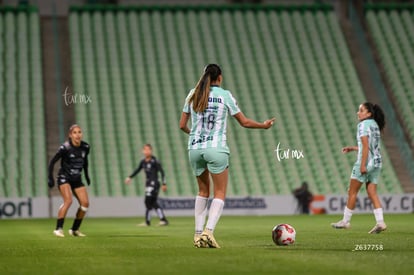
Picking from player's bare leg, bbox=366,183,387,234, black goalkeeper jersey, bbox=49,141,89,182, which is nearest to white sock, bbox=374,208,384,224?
player's bare leg, bbox=366,183,387,234

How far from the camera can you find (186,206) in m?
28.1

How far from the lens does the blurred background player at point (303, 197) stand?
2864cm

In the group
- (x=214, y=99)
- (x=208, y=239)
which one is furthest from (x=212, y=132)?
(x=208, y=239)

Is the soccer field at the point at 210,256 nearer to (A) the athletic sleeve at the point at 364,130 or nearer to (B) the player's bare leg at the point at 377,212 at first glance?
(B) the player's bare leg at the point at 377,212

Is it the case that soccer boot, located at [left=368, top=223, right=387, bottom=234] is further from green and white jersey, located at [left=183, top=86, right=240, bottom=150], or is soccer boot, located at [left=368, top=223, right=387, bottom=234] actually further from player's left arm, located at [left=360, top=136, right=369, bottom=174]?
green and white jersey, located at [left=183, top=86, right=240, bottom=150]

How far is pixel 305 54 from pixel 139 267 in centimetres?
2728

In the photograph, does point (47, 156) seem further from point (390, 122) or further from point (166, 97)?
point (390, 122)

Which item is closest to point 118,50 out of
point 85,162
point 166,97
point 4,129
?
point 166,97

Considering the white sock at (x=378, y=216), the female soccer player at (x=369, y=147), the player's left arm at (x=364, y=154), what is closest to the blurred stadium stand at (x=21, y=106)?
the female soccer player at (x=369, y=147)

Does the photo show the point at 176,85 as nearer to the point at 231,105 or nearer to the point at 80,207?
the point at 80,207

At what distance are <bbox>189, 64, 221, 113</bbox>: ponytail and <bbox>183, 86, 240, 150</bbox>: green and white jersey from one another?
9cm

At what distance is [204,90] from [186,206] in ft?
52.5

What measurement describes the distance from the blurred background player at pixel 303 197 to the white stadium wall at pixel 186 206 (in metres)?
0.17

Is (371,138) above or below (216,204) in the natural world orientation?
above
